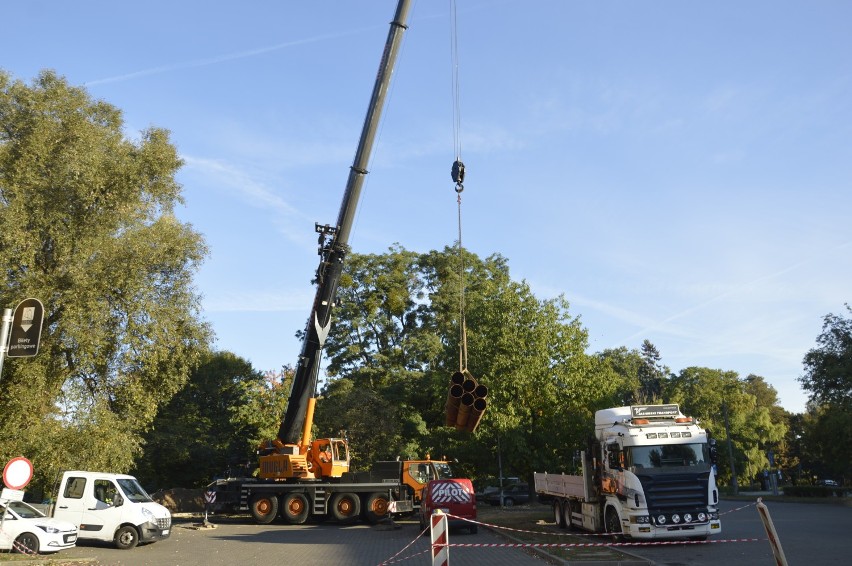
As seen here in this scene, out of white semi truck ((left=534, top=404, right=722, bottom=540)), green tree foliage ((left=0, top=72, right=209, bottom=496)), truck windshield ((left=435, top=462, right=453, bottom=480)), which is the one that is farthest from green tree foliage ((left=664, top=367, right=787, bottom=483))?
green tree foliage ((left=0, top=72, right=209, bottom=496))

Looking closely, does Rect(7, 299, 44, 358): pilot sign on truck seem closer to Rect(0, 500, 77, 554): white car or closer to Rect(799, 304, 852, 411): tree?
Rect(0, 500, 77, 554): white car

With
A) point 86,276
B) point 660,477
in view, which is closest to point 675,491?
point 660,477

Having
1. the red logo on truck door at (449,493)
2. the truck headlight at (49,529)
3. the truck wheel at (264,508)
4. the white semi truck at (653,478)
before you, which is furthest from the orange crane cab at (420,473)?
the truck headlight at (49,529)

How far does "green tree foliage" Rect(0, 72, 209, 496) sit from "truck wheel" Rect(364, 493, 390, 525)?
27.5 ft

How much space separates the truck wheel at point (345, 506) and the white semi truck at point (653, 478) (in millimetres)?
9867

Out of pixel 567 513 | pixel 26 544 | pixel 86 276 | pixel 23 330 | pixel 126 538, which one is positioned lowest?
pixel 126 538

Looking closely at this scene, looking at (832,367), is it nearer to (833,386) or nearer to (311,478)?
(833,386)

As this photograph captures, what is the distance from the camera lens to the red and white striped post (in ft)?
30.6

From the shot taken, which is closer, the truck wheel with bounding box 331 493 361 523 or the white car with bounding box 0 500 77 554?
the white car with bounding box 0 500 77 554

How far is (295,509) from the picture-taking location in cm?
2608

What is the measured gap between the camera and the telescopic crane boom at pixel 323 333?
21.2m

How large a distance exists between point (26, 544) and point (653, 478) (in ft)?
49.3

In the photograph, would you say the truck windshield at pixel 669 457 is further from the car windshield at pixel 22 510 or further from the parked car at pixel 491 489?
the parked car at pixel 491 489

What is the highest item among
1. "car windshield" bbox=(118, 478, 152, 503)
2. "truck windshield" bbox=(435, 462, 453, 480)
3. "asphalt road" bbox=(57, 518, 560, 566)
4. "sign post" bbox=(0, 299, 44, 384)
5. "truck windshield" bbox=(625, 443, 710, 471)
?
"sign post" bbox=(0, 299, 44, 384)
